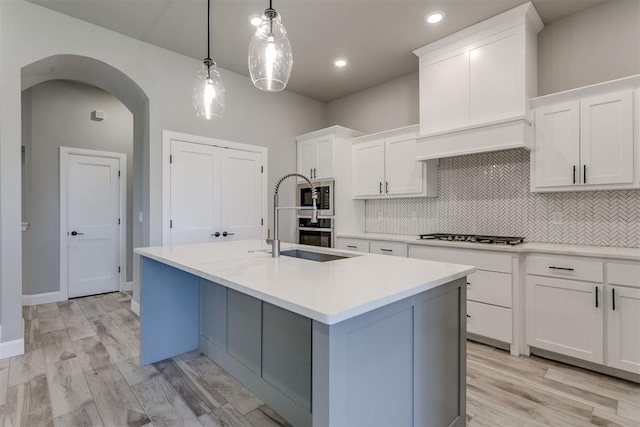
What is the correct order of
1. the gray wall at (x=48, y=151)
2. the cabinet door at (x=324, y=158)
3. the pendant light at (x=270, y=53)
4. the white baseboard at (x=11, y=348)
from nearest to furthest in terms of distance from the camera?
the pendant light at (x=270, y=53), the white baseboard at (x=11, y=348), the gray wall at (x=48, y=151), the cabinet door at (x=324, y=158)

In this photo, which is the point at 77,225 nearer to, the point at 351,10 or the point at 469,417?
the point at 351,10

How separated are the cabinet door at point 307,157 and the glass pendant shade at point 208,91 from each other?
218 centimetres

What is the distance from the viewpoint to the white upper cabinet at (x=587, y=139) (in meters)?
2.41

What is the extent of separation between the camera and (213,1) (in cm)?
272

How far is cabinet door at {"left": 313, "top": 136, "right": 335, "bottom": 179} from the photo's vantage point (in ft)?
14.1

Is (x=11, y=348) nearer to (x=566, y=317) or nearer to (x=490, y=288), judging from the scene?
(x=490, y=288)

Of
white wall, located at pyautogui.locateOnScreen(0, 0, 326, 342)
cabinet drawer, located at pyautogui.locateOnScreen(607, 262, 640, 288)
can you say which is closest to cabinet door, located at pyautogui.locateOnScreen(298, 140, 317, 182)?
white wall, located at pyautogui.locateOnScreen(0, 0, 326, 342)

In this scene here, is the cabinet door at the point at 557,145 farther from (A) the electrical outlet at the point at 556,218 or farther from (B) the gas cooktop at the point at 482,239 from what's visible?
A: (B) the gas cooktop at the point at 482,239

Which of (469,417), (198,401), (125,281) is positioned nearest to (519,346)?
(469,417)

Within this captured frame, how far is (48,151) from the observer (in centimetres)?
432

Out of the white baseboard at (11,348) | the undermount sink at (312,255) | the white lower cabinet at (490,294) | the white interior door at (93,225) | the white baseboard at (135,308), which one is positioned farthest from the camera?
the white interior door at (93,225)

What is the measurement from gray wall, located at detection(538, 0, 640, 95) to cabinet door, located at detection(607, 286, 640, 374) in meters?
1.80

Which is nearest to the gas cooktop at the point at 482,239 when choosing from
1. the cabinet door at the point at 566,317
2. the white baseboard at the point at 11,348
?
the cabinet door at the point at 566,317

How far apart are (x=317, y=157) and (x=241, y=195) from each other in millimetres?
1165
